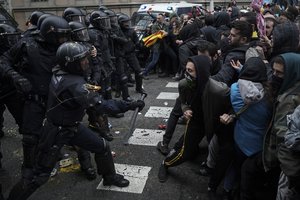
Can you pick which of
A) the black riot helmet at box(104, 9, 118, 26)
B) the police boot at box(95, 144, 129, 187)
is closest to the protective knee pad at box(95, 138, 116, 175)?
the police boot at box(95, 144, 129, 187)

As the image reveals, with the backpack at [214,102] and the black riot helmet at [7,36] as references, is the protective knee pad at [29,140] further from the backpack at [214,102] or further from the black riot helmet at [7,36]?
the backpack at [214,102]

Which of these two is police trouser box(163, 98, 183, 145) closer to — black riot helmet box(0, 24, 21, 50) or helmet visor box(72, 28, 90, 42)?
helmet visor box(72, 28, 90, 42)

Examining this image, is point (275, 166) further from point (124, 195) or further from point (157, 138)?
point (157, 138)

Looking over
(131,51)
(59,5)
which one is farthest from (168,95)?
(59,5)

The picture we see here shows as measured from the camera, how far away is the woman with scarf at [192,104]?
3.79 meters

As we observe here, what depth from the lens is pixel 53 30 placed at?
13.2 ft

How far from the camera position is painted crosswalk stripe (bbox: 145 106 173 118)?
692 cm

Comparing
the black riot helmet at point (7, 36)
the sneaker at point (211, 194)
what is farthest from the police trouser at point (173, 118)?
the black riot helmet at point (7, 36)

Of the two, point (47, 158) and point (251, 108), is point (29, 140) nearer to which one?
point (47, 158)

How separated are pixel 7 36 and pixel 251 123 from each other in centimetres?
358

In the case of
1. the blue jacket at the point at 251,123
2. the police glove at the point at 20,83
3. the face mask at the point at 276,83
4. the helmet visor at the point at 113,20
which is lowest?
the blue jacket at the point at 251,123

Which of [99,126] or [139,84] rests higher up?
[99,126]

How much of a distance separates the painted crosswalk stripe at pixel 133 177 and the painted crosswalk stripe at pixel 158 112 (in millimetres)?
2230

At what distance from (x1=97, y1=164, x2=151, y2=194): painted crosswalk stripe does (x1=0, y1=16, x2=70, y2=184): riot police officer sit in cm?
121
